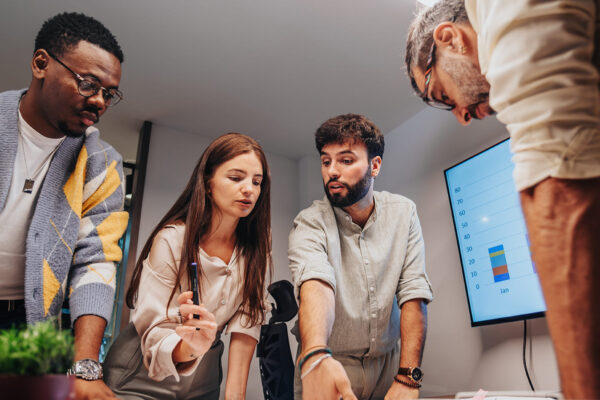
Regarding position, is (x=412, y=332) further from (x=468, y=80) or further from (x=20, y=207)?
(x=20, y=207)

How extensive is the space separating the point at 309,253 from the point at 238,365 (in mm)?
438

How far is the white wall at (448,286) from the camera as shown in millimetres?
2014

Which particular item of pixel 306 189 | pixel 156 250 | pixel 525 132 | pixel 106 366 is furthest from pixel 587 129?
pixel 306 189

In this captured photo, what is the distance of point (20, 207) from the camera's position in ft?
4.11

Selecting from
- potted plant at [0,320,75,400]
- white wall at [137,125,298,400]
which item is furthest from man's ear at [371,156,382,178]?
white wall at [137,125,298,400]

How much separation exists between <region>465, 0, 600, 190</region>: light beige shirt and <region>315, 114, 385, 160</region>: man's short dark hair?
118cm

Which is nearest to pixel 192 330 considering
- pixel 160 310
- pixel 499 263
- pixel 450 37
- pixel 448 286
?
pixel 160 310

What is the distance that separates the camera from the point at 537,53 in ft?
1.56

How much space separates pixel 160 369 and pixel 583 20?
1.18 meters

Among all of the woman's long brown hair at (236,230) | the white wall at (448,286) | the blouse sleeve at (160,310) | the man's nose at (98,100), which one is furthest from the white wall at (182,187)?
the man's nose at (98,100)

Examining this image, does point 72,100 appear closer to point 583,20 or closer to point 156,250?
point 156,250

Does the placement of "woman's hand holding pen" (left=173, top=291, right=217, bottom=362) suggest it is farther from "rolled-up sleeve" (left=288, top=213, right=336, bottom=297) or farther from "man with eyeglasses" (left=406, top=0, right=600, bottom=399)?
"man with eyeglasses" (left=406, top=0, right=600, bottom=399)

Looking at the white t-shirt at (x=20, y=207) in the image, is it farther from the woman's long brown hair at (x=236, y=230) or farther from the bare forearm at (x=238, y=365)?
the bare forearm at (x=238, y=365)

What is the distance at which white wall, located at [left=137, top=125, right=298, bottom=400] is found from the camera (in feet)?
9.25
